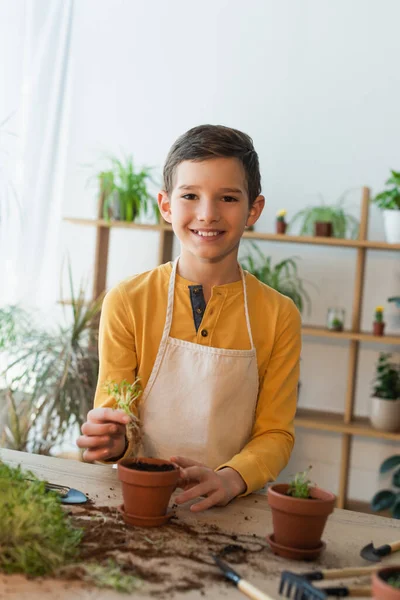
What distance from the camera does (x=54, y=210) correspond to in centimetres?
450

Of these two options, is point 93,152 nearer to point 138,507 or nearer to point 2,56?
point 2,56

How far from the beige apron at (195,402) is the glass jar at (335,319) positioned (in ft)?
6.90

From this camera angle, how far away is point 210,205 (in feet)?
5.70

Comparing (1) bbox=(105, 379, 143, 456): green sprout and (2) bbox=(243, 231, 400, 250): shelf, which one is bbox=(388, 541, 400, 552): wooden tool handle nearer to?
(1) bbox=(105, 379, 143, 456): green sprout

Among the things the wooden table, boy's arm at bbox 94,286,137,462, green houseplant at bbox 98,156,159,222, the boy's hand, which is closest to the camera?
the wooden table

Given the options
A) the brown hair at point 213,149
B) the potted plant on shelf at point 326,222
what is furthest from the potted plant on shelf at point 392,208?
the brown hair at point 213,149

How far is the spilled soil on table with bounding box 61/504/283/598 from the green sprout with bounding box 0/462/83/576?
0.03 meters

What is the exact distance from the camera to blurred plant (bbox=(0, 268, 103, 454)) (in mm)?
3680

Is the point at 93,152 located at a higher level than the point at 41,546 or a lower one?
higher

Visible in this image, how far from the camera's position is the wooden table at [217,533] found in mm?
1013

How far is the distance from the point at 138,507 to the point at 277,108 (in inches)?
129

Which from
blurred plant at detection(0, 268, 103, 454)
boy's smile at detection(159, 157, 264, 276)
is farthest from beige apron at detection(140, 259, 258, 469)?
blurred plant at detection(0, 268, 103, 454)

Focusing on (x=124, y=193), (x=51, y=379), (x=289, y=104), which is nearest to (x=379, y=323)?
(x=289, y=104)

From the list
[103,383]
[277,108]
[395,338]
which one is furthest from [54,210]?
[103,383]
